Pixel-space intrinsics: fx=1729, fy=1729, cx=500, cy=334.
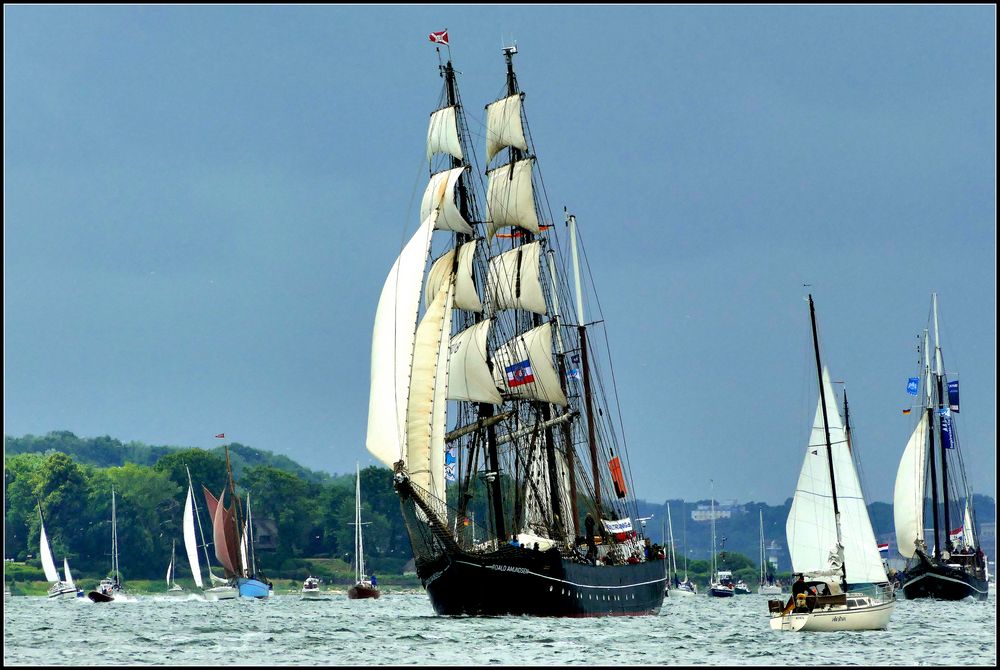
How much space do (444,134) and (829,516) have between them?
32.6 metres

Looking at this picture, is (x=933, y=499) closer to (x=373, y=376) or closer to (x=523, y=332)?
(x=523, y=332)

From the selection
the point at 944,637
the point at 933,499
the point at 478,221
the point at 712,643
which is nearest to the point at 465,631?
the point at 712,643

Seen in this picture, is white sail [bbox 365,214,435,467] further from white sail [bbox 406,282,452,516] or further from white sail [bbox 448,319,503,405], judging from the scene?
white sail [bbox 448,319,503,405]

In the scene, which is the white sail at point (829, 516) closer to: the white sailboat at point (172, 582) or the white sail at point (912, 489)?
the white sail at point (912, 489)

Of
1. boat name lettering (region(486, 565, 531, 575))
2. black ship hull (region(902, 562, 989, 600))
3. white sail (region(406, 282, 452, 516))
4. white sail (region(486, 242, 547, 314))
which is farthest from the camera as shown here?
black ship hull (region(902, 562, 989, 600))

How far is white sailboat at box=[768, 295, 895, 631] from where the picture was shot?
234 feet

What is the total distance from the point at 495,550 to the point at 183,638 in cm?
1693

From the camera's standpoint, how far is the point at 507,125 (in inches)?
4026

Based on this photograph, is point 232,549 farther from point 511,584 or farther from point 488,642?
point 488,642

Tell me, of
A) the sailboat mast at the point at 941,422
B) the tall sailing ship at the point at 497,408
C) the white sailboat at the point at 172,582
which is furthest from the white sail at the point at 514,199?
the white sailboat at the point at 172,582

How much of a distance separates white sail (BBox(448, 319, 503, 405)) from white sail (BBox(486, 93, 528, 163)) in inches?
546

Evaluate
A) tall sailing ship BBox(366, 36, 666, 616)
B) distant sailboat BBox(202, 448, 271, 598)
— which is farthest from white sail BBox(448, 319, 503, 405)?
distant sailboat BBox(202, 448, 271, 598)

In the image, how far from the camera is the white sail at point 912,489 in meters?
127

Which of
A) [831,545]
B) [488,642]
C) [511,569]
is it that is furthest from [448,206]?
[488,642]
